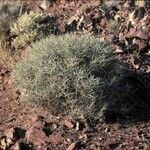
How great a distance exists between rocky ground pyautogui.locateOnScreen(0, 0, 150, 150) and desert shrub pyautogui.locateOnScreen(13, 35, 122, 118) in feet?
0.62

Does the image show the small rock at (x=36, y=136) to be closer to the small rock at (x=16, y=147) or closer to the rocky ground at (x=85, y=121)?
the rocky ground at (x=85, y=121)

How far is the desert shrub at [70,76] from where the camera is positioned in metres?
6.03

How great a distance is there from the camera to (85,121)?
6.02 meters

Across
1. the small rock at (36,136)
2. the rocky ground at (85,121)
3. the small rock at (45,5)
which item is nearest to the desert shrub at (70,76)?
the rocky ground at (85,121)

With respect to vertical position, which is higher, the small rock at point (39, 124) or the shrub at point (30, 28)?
the shrub at point (30, 28)

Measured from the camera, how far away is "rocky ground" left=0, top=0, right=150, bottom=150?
18.9 feet

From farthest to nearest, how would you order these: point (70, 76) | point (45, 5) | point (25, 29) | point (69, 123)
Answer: point (45, 5), point (25, 29), point (70, 76), point (69, 123)

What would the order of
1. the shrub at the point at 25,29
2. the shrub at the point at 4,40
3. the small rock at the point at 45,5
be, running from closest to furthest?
1. the shrub at the point at 4,40
2. the shrub at the point at 25,29
3. the small rock at the point at 45,5

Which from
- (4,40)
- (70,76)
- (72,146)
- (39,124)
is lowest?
(72,146)

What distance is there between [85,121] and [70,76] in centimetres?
58

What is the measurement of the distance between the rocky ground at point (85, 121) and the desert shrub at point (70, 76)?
0.19m

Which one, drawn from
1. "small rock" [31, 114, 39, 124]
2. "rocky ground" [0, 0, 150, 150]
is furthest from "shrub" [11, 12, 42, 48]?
"small rock" [31, 114, 39, 124]

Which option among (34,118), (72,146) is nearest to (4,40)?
(34,118)

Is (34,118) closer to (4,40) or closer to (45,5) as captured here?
(4,40)
